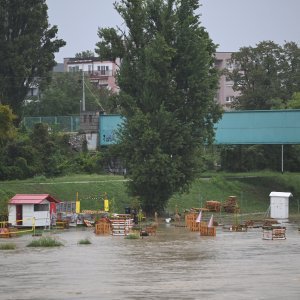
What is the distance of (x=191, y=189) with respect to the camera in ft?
247

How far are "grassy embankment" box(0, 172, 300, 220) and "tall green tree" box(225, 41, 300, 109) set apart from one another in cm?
2565

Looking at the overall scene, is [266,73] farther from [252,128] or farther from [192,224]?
[192,224]

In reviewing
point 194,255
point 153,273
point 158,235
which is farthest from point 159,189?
point 153,273

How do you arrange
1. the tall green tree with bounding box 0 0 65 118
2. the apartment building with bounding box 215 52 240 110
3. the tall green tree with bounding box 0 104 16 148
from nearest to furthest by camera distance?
the tall green tree with bounding box 0 104 16 148 < the tall green tree with bounding box 0 0 65 118 < the apartment building with bounding box 215 52 240 110

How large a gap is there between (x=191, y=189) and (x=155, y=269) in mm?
43479

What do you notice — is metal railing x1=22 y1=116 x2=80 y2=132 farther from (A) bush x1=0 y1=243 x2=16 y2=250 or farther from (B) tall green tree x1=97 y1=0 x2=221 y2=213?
(A) bush x1=0 y1=243 x2=16 y2=250

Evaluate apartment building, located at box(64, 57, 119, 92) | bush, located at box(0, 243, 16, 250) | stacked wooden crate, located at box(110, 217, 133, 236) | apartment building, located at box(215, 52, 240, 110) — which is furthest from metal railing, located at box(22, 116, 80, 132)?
apartment building, located at box(215, 52, 240, 110)

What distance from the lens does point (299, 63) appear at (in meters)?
116

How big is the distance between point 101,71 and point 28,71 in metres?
69.8

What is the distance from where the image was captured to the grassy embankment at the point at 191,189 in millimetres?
65000

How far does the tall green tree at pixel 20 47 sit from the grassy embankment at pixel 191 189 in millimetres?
12208

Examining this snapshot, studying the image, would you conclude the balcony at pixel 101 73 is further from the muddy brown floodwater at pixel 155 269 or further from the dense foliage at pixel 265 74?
the muddy brown floodwater at pixel 155 269

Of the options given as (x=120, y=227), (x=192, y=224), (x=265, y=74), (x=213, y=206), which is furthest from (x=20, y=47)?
(x=265, y=74)

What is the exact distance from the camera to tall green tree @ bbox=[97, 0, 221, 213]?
64250 mm
